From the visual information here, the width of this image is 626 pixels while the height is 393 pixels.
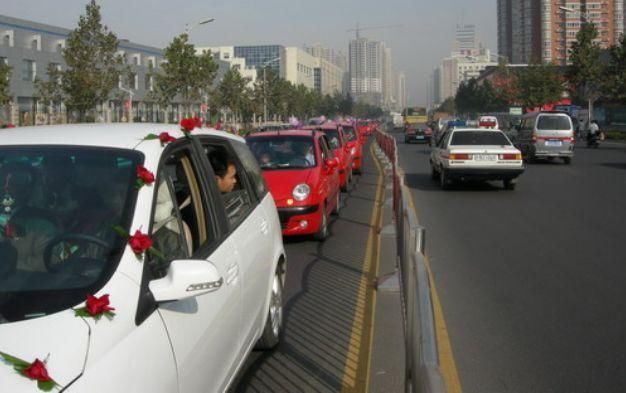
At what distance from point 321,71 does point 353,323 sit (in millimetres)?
183459

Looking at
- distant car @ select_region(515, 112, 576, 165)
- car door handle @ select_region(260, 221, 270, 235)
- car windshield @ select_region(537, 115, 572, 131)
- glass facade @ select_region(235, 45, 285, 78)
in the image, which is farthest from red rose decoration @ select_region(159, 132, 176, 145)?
glass facade @ select_region(235, 45, 285, 78)

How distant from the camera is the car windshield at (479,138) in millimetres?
17625

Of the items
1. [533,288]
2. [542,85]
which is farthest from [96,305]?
[542,85]

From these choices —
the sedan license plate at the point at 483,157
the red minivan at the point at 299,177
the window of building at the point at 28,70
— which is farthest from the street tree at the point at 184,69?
the red minivan at the point at 299,177

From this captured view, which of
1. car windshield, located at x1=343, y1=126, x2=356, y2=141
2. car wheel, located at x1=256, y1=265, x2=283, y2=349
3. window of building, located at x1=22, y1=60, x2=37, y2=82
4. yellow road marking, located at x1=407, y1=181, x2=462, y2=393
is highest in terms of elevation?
window of building, located at x1=22, y1=60, x2=37, y2=82

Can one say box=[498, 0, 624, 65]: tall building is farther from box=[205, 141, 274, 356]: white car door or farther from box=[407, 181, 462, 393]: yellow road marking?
box=[205, 141, 274, 356]: white car door

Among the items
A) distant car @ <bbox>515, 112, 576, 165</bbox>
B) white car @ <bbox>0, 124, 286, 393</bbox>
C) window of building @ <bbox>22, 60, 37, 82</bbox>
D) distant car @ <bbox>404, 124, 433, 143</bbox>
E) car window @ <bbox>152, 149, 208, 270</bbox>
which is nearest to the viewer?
white car @ <bbox>0, 124, 286, 393</bbox>

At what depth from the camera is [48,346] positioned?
2371 millimetres

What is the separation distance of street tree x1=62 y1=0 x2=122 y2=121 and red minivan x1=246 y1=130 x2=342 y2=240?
2381 centimetres

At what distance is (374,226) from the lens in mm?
12086

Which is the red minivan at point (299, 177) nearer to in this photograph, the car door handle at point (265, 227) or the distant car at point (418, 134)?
the car door handle at point (265, 227)

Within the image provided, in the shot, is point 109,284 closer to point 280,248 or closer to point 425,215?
point 280,248

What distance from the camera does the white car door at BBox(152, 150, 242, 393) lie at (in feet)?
9.95

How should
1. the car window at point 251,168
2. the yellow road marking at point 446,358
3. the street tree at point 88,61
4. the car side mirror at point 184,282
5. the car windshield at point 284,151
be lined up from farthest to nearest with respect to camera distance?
the street tree at point 88,61, the car windshield at point 284,151, the car window at point 251,168, the yellow road marking at point 446,358, the car side mirror at point 184,282
